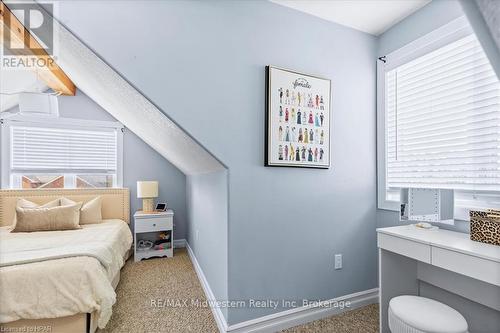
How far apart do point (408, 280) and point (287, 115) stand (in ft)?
5.17

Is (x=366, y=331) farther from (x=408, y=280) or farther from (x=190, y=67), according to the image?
(x=190, y=67)

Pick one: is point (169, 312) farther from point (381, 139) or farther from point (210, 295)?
point (381, 139)

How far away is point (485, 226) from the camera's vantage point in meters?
1.36

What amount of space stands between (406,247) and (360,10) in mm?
1817

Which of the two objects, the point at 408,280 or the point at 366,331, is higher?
the point at 408,280

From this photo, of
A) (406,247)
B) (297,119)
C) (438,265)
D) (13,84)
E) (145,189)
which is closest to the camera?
(438,265)

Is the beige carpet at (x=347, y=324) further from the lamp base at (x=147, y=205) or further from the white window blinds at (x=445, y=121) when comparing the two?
the lamp base at (x=147, y=205)

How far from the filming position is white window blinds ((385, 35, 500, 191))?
4.99 feet

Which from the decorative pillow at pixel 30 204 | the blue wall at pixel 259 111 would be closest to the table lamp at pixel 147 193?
the decorative pillow at pixel 30 204

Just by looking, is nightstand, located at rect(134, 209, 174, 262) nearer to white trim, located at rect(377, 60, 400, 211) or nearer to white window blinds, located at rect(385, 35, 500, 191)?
white trim, located at rect(377, 60, 400, 211)

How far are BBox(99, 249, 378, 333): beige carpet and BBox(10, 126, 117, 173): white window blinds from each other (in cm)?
181

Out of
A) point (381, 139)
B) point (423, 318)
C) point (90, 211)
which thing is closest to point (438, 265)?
point (423, 318)

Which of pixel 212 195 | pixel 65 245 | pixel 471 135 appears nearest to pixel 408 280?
pixel 471 135

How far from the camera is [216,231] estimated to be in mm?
1939
